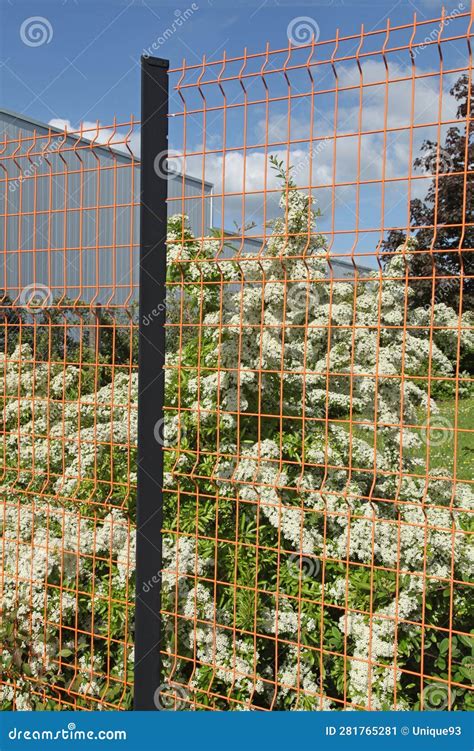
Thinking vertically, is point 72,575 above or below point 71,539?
below

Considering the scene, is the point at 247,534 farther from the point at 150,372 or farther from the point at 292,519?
the point at 150,372

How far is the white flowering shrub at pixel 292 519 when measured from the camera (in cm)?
262

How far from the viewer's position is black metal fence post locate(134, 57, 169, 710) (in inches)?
97.7

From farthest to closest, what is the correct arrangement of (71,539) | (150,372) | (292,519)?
(71,539) → (292,519) → (150,372)

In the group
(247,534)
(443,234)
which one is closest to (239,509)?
(247,534)

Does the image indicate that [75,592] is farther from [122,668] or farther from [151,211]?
[151,211]

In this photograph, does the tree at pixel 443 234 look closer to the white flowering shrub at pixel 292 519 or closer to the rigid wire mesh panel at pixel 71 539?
the white flowering shrub at pixel 292 519

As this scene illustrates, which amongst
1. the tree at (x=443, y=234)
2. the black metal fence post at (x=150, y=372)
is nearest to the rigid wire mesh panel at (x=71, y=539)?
the black metal fence post at (x=150, y=372)

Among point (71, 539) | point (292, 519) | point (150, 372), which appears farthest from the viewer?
point (71, 539)

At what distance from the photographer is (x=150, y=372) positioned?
8.17 feet

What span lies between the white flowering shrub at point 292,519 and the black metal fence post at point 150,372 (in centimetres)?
15

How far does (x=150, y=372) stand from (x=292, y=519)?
3.03ft

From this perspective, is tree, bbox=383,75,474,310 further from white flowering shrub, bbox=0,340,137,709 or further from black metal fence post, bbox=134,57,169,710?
white flowering shrub, bbox=0,340,137,709

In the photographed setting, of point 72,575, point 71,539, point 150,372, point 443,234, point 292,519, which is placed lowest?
point 72,575
